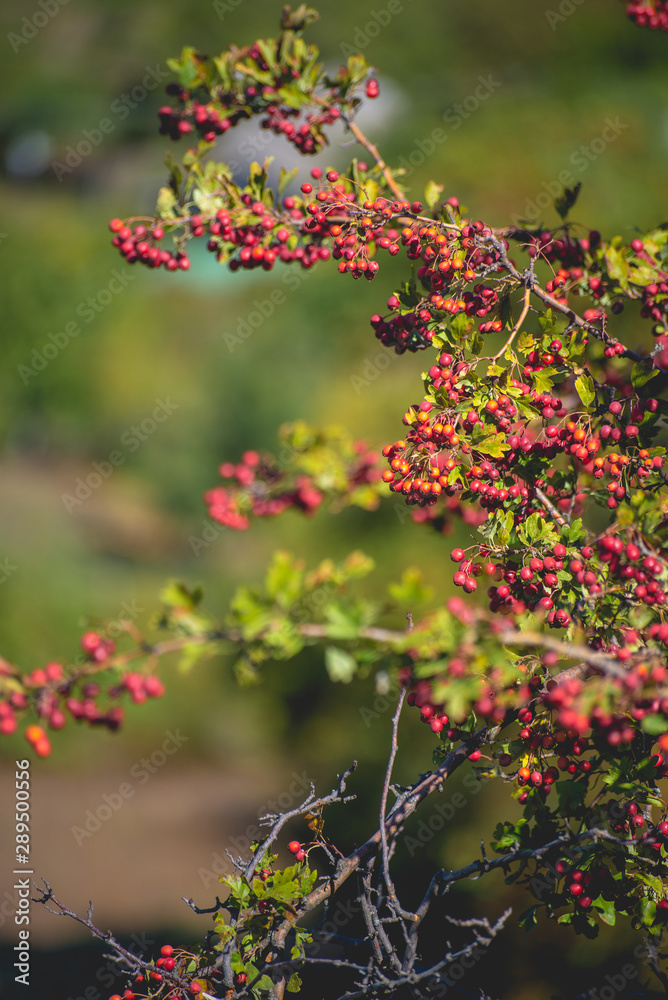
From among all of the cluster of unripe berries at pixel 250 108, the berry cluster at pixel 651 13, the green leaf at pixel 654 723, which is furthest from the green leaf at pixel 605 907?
the berry cluster at pixel 651 13

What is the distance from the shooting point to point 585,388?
4.43 ft

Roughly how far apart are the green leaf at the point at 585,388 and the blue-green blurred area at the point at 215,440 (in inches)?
38.6

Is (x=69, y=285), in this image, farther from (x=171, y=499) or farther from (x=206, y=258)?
(x=171, y=499)

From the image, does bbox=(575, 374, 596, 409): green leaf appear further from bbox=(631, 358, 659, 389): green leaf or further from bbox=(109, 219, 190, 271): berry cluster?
bbox=(109, 219, 190, 271): berry cluster

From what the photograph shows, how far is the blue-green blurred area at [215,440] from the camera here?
4426mm

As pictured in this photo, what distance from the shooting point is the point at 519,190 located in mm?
7586

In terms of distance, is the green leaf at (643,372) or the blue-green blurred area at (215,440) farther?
the blue-green blurred area at (215,440)

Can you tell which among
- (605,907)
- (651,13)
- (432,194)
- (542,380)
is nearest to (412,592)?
(542,380)

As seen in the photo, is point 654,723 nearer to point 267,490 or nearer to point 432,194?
point 432,194

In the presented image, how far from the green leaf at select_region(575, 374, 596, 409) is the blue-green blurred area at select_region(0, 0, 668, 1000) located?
3.21 ft

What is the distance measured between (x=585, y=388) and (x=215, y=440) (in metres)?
5.67

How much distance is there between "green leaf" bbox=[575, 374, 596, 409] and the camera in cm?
135

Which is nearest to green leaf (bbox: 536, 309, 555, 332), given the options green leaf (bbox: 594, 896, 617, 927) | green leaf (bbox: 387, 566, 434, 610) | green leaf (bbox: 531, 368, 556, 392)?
green leaf (bbox: 531, 368, 556, 392)

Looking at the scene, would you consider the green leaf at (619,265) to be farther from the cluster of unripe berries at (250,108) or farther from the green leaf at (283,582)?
the green leaf at (283,582)
